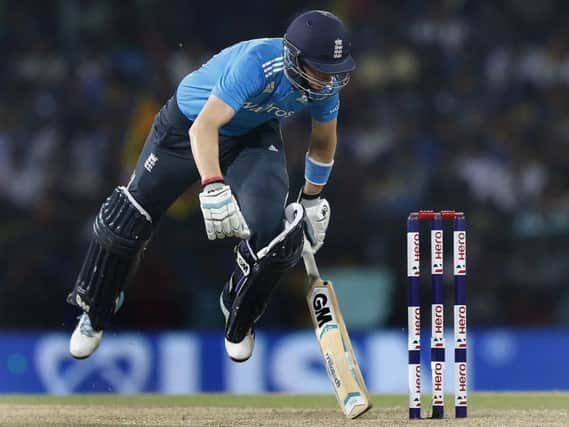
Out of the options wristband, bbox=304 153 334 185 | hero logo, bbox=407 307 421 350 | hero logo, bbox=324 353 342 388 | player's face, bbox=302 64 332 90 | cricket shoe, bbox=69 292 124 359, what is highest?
player's face, bbox=302 64 332 90

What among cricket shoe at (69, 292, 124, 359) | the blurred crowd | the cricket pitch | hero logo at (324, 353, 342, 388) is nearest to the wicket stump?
the cricket pitch

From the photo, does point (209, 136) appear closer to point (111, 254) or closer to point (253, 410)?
point (111, 254)

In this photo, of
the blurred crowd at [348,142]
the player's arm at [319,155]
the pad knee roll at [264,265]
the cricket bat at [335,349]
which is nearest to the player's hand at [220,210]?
the pad knee roll at [264,265]

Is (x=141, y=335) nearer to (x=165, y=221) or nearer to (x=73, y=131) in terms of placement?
(x=165, y=221)

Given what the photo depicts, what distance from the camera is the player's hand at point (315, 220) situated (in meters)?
5.95

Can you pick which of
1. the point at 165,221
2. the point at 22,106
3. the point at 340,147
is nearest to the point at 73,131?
the point at 22,106

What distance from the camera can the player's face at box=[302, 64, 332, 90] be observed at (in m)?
5.30

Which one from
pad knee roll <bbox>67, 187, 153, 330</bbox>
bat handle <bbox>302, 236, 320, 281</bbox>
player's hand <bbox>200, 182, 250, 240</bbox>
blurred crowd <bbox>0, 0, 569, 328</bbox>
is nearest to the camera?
player's hand <bbox>200, 182, 250, 240</bbox>

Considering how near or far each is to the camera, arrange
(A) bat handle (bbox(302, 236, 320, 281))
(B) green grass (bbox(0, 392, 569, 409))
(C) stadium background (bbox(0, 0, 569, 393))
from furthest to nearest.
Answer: (C) stadium background (bbox(0, 0, 569, 393))
(B) green grass (bbox(0, 392, 569, 409))
(A) bat handle (bbox(302, 236, 320, 281))

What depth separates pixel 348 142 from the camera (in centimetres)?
993

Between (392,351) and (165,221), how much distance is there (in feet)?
6.27

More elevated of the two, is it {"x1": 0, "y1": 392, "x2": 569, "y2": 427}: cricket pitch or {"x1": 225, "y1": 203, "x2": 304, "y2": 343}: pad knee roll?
{"x1": 225, "y1": 203, "x2": 304, "y2": 343}: pad knee roll

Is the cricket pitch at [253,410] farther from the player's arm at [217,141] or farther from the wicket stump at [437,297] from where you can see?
the player's arm at [217,141]

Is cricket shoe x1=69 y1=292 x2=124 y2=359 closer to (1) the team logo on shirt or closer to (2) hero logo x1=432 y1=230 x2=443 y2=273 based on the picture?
(1) the team logo on shirt
